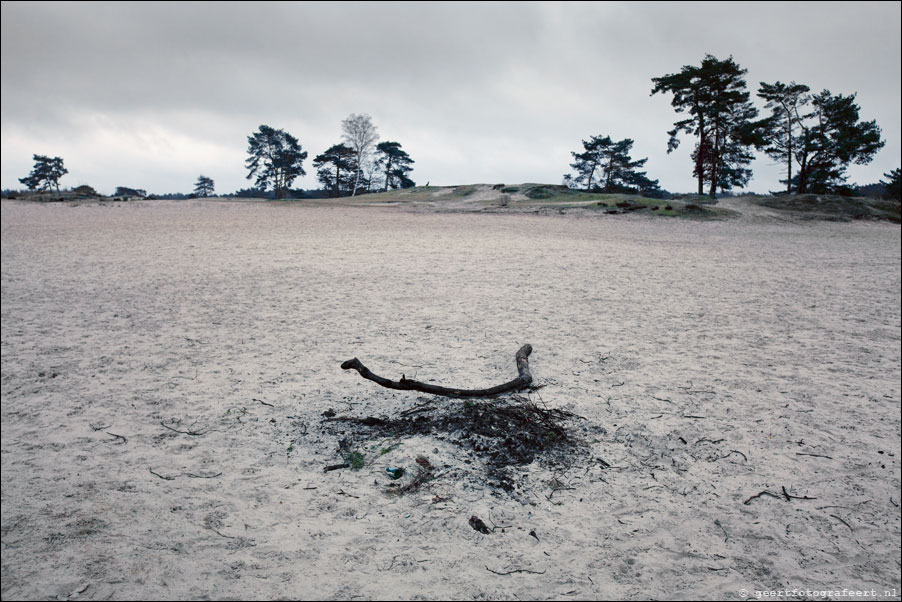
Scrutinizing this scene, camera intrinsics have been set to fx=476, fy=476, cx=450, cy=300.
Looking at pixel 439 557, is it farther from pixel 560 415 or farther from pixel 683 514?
pixel 560 415

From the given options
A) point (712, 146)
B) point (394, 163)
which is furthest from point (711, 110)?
point (394, 163)

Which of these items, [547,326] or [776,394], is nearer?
[776,394]

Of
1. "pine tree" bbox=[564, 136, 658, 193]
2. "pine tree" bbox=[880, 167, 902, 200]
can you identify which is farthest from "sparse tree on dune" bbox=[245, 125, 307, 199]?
"pine tree" bbox=[880, 167, 902, 200]

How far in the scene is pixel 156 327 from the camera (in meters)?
6.87

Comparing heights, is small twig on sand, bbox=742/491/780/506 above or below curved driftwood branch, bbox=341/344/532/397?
below

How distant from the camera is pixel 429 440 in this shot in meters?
3.87

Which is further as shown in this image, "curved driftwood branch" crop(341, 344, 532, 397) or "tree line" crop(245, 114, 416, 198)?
"tree line" crop(245, 114, 416, 198)

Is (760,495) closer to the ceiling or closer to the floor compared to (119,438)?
closer to the floor

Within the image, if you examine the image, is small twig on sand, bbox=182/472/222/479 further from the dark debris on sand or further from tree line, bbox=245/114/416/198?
tree line, bbox=245/114/416/198

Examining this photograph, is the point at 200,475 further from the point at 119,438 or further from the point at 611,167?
the point at 611,167

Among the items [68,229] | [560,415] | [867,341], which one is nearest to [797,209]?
[867,341]

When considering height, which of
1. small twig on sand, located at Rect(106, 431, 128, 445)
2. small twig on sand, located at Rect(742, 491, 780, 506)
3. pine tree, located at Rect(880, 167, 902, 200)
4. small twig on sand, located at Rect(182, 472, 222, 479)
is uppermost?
pine tree, located at Rect(880, 167, 902, 200)

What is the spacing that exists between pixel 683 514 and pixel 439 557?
1.66 metres

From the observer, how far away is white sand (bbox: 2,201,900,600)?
261 centimetres
